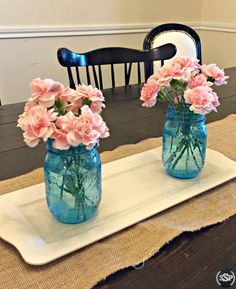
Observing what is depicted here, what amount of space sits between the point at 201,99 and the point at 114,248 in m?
0.31

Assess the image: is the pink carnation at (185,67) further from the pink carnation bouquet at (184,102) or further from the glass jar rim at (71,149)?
the glass jar rim at (71,149)

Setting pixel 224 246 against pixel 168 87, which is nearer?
pixel 224 246

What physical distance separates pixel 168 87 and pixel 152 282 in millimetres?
375

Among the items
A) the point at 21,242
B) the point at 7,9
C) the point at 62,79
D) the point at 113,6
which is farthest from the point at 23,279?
the point at 113,6

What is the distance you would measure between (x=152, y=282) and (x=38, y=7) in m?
2.07

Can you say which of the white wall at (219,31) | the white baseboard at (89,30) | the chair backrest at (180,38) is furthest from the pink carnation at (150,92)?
the white wall at (219,31)

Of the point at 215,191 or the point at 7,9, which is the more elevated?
the point at 7,9

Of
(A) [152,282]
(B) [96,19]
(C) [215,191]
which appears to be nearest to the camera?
(A) [152,282]

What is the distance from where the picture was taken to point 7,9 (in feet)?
6.80

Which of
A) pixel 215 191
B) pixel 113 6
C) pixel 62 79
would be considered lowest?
pixel 62 79

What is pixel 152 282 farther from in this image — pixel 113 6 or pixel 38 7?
pixel 113 6

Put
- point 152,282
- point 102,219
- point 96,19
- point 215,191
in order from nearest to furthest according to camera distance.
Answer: point 152,282, point 102,219, point 215,191, point 96,19

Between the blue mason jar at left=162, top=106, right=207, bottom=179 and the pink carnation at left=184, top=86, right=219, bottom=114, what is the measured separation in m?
0.05

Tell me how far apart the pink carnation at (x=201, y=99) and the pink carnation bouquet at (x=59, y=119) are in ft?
0.63
